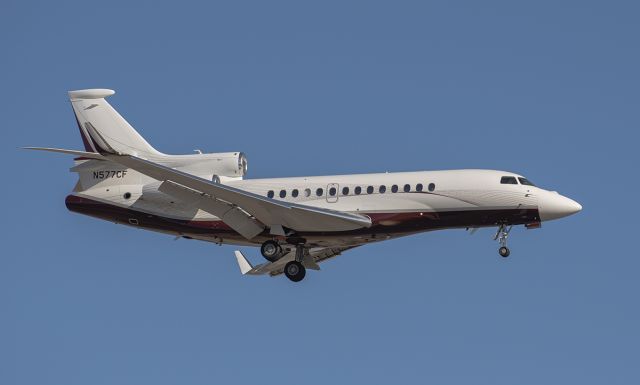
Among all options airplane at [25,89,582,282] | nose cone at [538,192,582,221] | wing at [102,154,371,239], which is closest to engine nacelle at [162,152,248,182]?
airplane at [25,89,582,282]

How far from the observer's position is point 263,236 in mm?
38250

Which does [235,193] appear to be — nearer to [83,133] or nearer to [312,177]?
[312,177]

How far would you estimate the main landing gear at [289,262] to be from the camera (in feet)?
124

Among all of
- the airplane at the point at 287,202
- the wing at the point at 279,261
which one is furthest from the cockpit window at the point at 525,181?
the wing at the point at 279,261

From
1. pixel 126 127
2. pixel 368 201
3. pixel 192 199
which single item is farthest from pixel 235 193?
pixel 126 127

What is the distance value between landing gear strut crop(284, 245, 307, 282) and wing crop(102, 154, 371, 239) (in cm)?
130

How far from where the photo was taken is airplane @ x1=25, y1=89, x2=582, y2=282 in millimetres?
36625

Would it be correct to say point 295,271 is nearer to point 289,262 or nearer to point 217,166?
point 289,262

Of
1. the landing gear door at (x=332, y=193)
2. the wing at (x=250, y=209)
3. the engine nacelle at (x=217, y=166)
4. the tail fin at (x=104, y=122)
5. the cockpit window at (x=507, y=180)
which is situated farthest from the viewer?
the tail fin at (x=104, y=122)

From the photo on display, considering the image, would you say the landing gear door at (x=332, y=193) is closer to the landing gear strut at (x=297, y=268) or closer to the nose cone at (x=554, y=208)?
the landing gear strut at (x=297, y=268)

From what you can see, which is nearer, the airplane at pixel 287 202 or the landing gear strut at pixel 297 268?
the airplane at pixel 287 202

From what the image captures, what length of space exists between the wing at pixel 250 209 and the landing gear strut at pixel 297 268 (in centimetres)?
130

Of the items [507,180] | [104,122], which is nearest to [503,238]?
[507,180]

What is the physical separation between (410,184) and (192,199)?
6969 millimetres
